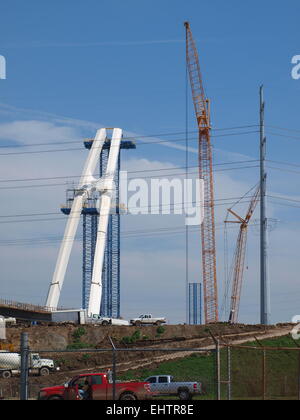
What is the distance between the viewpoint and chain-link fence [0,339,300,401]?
77.9 ft

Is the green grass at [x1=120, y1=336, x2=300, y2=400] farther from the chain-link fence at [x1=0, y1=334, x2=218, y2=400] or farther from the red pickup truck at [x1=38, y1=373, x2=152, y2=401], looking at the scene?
the red pickup truck at [x1=38, y1=373, x2=152, y2=401]

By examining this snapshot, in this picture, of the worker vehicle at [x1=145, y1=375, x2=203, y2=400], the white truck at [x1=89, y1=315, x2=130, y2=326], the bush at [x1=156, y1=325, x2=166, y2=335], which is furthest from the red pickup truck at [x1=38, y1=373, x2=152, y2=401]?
the white truck at [x1=89, y1=315, x2=130, y2=326]

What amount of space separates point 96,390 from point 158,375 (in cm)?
1262

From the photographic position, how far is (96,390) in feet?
85.6

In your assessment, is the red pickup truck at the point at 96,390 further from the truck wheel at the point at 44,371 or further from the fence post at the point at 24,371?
the truck wheel at the point at 44,371

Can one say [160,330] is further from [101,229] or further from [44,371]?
[101,229]

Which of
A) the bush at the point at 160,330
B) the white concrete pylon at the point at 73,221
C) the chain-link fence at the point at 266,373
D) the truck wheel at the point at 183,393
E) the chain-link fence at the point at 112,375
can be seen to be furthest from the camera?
the white concrete pylon at the point at 73,221

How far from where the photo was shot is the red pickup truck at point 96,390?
990 inches

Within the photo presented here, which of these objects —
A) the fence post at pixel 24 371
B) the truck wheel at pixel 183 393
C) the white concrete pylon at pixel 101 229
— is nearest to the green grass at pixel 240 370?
the truck wheel at pixel 183 393

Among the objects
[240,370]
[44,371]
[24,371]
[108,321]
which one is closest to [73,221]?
[108,321]

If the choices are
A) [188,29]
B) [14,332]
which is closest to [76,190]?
[188,29]
